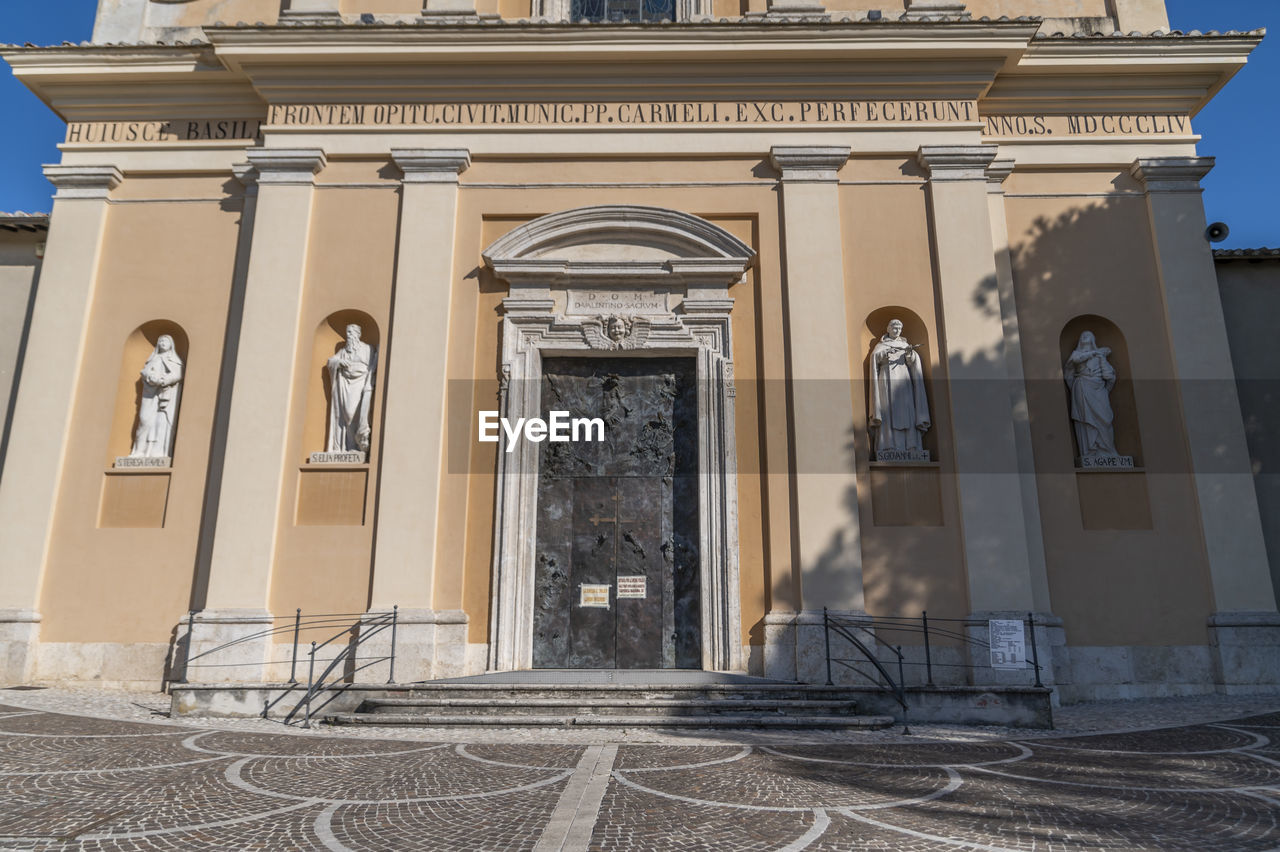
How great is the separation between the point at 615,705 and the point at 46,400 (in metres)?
8.11

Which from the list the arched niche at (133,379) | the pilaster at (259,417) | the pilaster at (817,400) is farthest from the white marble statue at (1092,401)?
the arched niche at (133,379)

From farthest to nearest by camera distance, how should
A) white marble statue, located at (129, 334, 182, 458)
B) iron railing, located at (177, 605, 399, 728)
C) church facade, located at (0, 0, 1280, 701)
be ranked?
white marble statue, located at (129, 334, 182, 458) → church facade, located at (0, 0, 1280, 701) → iron railing, located at (177, 605, 399, 728)

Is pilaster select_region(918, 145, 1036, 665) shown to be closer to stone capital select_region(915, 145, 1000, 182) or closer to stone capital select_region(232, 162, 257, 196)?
stone capital select_region(915, 145, 1000, 182)

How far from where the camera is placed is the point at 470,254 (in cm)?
1096

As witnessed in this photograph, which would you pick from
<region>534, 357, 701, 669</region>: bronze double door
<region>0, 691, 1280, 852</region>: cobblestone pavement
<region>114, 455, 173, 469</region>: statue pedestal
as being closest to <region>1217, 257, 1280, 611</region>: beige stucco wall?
<region>0, 691, 1280, 852</region>: cobblestone pavement

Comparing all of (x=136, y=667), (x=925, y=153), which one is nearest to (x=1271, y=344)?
(x=925, y=153)

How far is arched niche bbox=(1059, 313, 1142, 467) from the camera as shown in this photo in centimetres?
1071

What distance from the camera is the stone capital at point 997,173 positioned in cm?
1134

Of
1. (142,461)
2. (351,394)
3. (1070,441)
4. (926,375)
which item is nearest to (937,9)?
(926,375)

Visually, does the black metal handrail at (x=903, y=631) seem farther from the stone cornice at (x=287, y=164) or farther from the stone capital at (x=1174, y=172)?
the stone cornice at (x=287, y=164)

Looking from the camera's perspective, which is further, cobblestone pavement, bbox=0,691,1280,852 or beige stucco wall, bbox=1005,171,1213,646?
beige stucco wall, bbox=1005,171,1213,646

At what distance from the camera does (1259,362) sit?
11.5m

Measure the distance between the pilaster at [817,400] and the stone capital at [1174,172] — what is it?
3937 millimetres

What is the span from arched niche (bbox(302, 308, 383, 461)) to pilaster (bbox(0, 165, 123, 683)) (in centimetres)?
302
